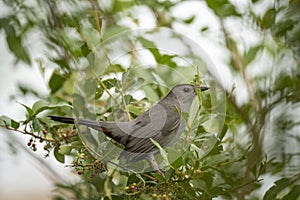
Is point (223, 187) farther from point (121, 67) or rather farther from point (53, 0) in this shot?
point (53, 0)

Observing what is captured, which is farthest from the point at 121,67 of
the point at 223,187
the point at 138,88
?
the point at 223,187

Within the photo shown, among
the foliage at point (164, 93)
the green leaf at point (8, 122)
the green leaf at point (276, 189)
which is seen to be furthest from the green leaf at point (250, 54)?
the green leaf at point (8, 122)

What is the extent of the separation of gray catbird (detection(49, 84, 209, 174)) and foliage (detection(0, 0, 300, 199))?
13 millimetres

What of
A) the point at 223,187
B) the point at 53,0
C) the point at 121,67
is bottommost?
the point at 223,187

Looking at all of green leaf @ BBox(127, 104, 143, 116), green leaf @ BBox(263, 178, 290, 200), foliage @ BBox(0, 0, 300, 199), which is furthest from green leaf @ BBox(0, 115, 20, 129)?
green leaf @ BBox(263, 178, 290, 200)

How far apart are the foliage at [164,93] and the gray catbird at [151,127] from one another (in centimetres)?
1

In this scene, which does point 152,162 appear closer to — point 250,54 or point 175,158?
point 175,158

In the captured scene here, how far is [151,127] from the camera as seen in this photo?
467mm

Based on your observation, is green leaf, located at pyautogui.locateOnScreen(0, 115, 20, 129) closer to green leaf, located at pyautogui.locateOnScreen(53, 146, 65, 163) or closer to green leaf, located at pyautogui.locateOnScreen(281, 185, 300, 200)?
green leaf, located at pyautogui.locateOnScreen(53, 146, 65, 163)

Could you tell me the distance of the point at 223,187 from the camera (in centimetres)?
50

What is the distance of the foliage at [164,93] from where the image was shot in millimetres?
477

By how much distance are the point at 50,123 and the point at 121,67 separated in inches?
3.6

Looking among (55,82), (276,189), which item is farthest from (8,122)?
(276,189)

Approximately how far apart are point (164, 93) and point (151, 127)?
109 millimetres
